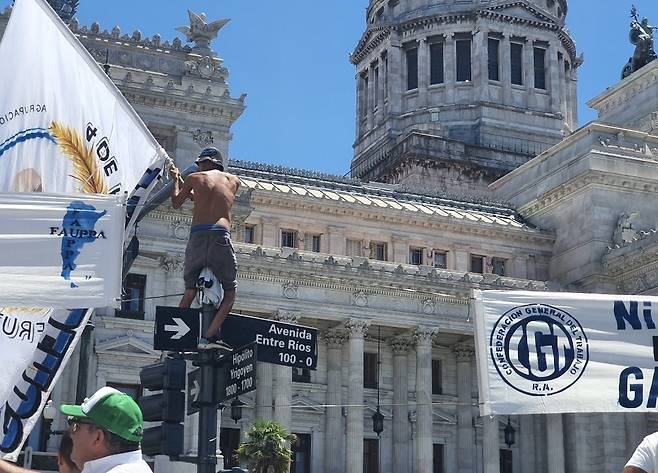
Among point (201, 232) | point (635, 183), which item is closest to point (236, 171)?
point (635, 183)

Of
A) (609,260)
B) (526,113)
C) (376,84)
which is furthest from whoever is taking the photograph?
(376,84)

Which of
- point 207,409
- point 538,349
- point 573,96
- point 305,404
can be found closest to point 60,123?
point 207,409

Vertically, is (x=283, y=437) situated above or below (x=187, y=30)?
below

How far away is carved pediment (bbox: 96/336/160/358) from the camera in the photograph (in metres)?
50.5

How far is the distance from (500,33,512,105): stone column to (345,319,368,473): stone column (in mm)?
38403

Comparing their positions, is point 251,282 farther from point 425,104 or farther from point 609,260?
point 425,104

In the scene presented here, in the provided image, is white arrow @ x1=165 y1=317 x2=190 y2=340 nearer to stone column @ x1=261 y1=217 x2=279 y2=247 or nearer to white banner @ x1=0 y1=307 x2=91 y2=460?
white banner @ x1=0 y1=307 x2=91 y2=460

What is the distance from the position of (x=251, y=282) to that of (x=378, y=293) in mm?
6419

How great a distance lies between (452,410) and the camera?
60.3 meters

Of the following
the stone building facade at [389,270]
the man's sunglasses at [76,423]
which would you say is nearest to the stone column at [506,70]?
the stone building facade at [389,270]

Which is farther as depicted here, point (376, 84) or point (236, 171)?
point (376, 84)

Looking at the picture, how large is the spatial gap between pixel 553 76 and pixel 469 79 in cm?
678

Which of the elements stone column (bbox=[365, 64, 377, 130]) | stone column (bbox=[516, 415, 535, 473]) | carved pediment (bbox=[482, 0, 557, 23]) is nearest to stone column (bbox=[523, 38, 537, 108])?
carved pediment (bbox=[482, 0, 557, 23])

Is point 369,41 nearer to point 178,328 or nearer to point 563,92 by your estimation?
point 563,92
